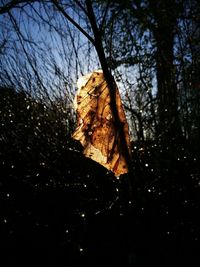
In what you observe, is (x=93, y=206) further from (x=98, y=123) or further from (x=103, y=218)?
(x=98, y=123)

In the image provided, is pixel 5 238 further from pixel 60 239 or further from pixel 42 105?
pixel 42 105

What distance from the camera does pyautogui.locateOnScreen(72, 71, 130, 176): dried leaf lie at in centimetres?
170

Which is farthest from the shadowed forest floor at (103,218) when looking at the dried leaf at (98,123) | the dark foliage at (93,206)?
the dried leaf at (98,123)

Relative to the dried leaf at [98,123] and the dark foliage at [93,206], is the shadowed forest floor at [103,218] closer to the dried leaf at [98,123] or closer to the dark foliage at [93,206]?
the dark foliage at [93,206]

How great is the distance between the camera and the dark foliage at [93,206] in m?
3.63

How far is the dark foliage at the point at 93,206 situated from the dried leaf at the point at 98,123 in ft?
5.63

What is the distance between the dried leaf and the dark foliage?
67.5 inches

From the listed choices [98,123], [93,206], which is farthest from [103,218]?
[98,123]

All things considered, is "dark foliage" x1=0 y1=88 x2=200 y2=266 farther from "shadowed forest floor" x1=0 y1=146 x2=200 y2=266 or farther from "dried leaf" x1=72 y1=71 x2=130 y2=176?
"dried leaf" x1=72 y1=71 x2=130 y2=176

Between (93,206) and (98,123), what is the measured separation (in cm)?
229

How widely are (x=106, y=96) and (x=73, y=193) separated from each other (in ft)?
8.25

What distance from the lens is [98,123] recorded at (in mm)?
→ 1755

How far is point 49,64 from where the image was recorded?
15.3 ft

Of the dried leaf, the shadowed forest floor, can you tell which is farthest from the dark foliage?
the dried leaf
